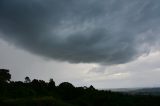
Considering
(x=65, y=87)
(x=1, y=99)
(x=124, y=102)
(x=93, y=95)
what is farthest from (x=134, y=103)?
(x=1, y=99)

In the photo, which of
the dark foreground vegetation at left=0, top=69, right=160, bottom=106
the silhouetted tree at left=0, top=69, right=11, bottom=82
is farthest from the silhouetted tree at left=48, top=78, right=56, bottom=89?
the silhouetted tree at left=0, top=69, right=11, bottom=82

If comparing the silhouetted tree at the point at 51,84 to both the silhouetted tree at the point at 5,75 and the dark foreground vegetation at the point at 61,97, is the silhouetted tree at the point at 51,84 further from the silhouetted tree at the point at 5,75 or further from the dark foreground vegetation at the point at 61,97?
the silhouetted tree at the point at 5,75

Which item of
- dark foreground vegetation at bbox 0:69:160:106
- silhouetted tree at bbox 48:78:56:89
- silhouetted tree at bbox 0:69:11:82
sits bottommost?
dark foreground vegetation at bbox 0:69:160:106

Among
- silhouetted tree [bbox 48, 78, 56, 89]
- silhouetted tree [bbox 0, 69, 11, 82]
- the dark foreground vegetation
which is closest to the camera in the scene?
the dark foreground vegetation

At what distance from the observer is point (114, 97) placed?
76875 mm

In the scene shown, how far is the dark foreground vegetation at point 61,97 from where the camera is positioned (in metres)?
63.1

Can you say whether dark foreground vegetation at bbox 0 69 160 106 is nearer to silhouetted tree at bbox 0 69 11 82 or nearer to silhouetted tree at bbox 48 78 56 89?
silhouetted tree at bbox 48 78 56 89

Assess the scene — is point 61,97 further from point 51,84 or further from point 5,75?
point 5,75

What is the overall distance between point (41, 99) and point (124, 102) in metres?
22.4

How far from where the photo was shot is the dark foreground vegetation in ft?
207

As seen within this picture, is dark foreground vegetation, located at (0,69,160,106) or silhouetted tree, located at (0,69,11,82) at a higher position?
silhouetted tree, located at (0,69,11,82)

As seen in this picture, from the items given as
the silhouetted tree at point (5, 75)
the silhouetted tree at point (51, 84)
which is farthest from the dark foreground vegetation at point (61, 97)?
the silhouetted tree at point (5, 75)

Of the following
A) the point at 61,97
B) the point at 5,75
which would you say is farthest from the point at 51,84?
the point at 5,75

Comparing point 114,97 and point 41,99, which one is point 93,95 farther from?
point 41,99
